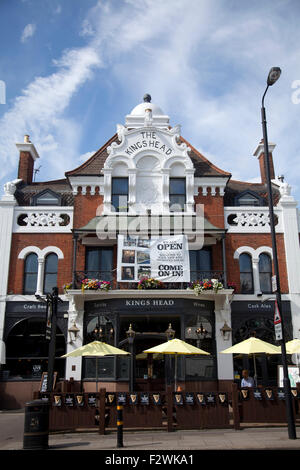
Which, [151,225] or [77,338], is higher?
[151,225]

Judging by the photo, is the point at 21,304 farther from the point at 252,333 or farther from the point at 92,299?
the point at 252,333

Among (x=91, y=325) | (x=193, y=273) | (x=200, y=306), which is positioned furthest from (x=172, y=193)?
(x=91, y=325)

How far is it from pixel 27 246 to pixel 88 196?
3587 millimetres

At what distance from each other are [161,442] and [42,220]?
12497mm

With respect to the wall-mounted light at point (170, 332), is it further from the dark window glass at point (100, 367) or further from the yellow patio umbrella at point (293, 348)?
the yellow patio umbrella at point (293, 348)

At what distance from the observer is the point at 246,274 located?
20.2m

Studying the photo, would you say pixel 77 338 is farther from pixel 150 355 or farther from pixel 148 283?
pixel 148 283

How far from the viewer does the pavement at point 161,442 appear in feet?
30.8

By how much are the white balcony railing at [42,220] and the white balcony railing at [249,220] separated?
7398 millimetres

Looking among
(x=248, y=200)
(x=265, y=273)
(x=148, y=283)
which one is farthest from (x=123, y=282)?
(x=248, y=200)

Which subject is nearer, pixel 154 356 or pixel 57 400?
pixel 57 400

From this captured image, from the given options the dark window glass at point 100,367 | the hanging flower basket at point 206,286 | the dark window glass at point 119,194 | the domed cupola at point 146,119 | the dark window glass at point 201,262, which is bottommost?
the dark window glass at point 100,367

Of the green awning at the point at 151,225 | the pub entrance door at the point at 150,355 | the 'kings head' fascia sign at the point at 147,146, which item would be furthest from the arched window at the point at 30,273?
the 'kings head' fascia sign at the point at 147,146
